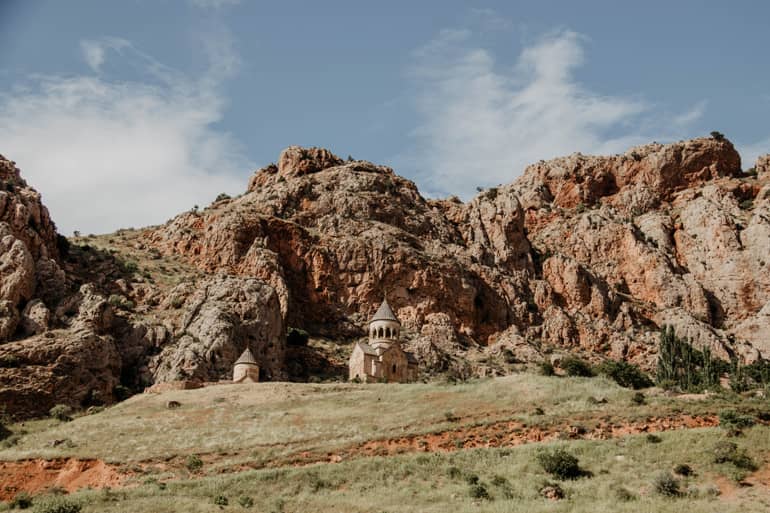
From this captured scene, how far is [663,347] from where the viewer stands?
86.4 meters

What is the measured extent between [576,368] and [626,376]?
4.80 m

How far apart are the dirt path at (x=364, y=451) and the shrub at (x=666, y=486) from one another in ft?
31.6

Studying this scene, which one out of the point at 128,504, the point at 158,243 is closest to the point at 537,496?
the point at 128,504

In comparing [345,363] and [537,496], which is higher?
[345,363]

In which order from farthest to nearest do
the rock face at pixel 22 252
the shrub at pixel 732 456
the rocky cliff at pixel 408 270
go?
the rocky cliff at pixel 408 270, the rock face at pixel 22 252, the shrub at pixel 732 456

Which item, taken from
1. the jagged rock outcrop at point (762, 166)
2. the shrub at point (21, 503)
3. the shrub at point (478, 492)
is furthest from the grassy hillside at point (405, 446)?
the jagged rock outcrop at point (762, 166)

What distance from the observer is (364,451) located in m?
51.4

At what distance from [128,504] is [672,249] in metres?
93.5

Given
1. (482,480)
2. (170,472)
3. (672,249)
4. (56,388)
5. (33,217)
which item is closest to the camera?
(482,480)

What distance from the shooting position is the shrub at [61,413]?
65188 mm

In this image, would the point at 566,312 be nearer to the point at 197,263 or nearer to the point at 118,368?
the point at 197,263

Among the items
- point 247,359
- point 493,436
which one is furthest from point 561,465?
point 247,359

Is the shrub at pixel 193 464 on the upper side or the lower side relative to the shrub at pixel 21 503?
upper

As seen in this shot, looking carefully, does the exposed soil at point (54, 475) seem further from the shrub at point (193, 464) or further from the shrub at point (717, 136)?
the shrub at point (717, 136)
